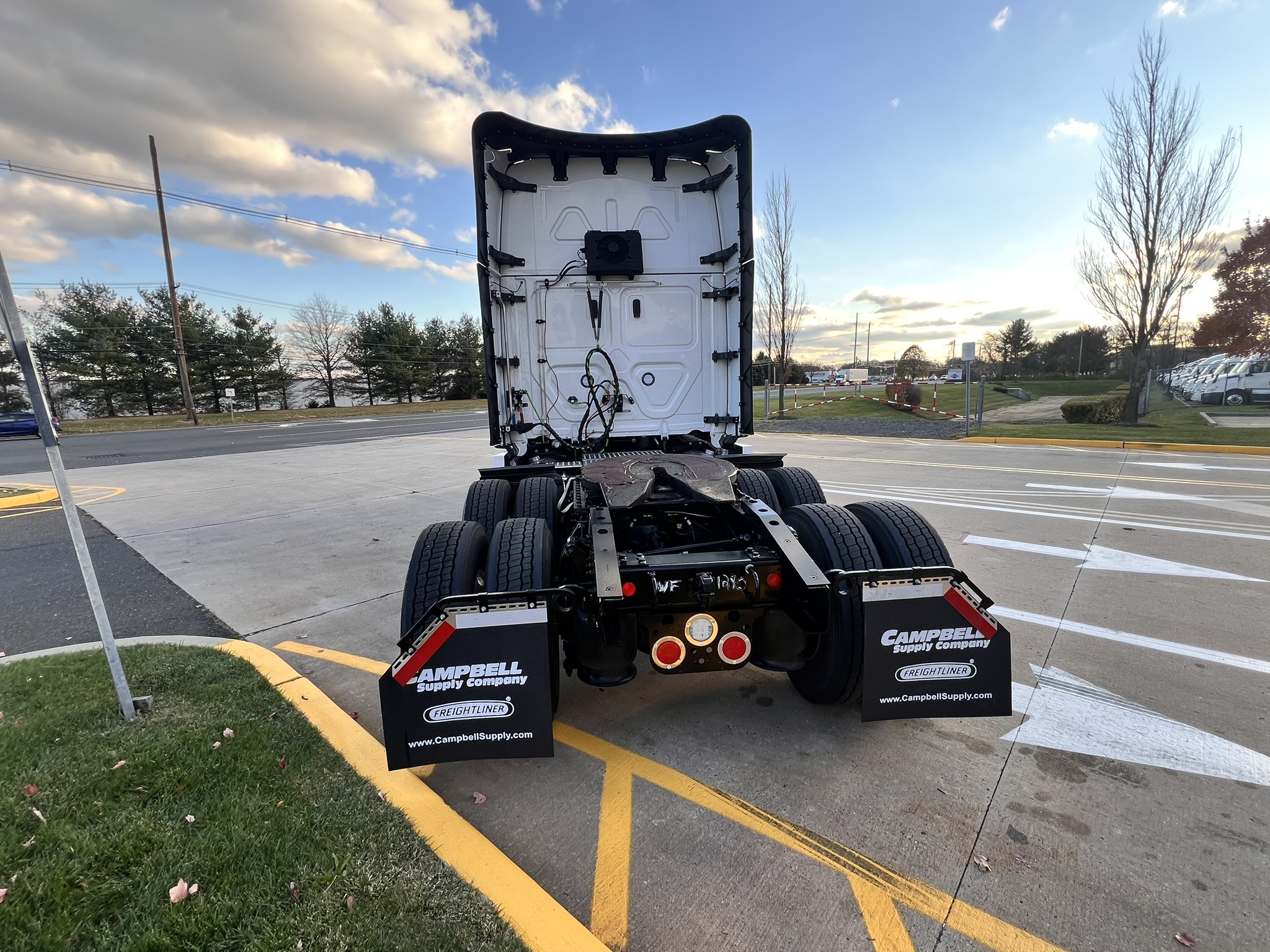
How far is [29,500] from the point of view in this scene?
8875mm

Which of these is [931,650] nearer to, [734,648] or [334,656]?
[734,648]

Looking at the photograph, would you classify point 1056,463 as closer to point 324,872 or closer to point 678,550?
point 678,550

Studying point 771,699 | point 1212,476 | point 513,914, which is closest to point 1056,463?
point 1212,476

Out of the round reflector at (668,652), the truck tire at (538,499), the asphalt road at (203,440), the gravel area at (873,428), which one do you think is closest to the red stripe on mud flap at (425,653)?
the round reflector at (668,652)

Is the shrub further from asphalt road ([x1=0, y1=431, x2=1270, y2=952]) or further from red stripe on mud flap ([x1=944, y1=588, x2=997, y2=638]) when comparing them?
red stripe on mud flap ([x1=944, y1=588, x2=997, y2=638])

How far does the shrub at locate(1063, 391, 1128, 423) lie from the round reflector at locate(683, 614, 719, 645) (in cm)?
2120

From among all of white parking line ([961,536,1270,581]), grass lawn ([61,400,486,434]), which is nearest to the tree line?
grass lawn ([61,400,486,434])

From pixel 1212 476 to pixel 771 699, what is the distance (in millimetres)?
10413

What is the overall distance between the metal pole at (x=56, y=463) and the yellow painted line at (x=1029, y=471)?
29.5ft

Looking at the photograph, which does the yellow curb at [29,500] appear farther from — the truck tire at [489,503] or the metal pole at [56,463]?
the truck tire at [489,503]

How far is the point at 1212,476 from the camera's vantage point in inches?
360

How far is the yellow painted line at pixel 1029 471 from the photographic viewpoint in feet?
28.0

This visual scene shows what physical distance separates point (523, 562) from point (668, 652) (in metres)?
0.76

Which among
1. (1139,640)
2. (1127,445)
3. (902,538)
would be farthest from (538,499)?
(1127,445)
